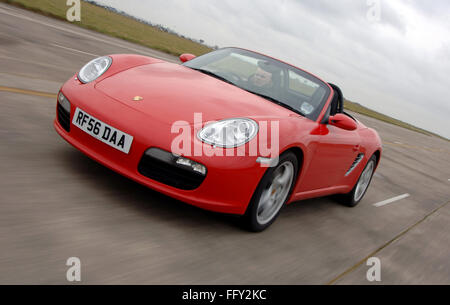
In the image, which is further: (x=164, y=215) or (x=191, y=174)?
(x=164, y=215)

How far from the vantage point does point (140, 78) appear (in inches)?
148

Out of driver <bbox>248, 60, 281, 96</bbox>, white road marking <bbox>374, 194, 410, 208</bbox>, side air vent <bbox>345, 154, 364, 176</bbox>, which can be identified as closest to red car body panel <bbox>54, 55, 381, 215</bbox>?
driver <bbox>248, 60, 281, 96</bbox>

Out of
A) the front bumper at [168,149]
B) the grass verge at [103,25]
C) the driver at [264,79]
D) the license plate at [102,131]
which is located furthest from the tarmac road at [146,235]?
the grass verge at [103,25]

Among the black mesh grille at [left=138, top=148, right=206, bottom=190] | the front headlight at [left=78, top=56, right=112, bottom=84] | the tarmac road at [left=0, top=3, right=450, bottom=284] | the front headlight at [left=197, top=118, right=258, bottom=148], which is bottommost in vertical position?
the tarmac road at [left=0, top=3, right=450, bottom=284]

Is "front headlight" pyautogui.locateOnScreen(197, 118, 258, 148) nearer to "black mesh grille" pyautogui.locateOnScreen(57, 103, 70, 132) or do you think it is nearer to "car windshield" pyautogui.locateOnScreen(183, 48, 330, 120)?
"car windshield" pyautogui.locateOnScreen(183, 48, 330, 120)

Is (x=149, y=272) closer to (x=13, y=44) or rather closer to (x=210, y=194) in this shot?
(x=210, y=194)

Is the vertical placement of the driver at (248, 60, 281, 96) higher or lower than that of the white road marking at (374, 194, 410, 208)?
higher

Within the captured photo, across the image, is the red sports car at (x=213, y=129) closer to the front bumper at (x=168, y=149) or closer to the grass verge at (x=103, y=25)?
the front bumper at (x=168, y=149)

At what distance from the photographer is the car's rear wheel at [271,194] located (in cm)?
323

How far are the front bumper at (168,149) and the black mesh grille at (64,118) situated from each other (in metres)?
0.26

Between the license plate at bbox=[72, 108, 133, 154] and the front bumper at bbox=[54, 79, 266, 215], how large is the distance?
0.03 meters

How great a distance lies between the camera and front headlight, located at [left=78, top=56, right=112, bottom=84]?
12.2ft
